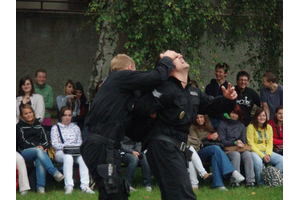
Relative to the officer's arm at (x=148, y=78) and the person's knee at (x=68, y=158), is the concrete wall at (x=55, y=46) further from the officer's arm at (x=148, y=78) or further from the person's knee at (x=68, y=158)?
the officer's arm at (x=148, y=78)

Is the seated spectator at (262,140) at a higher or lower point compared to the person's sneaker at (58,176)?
higher

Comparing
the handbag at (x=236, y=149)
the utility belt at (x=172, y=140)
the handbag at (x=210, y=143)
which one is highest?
the utility belt at (x=172, y=140)

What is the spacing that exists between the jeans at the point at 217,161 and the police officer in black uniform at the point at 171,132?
3.43 meters

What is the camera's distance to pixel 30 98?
9203 mm

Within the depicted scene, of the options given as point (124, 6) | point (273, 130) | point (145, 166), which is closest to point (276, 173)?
point (273, 130)

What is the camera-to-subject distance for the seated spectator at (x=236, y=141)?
8992 millimetres

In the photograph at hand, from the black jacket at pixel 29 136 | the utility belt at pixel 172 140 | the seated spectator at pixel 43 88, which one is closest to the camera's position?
the utility belt at pixel 172 140

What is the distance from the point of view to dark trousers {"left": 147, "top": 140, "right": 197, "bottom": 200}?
515cm

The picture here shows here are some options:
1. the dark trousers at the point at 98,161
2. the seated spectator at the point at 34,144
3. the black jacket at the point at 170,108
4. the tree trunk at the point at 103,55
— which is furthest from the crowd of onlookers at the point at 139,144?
the black jacket at the point at 170,108

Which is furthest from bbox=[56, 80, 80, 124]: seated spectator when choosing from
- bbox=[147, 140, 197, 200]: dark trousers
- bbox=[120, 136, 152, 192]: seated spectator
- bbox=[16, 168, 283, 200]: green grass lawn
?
bbox=[147, 140, 197, 200]: dark trousers

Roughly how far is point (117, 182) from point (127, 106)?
0.81 metres

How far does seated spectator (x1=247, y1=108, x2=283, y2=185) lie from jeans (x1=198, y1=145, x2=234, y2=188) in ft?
2.33

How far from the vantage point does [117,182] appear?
16.6 ft
